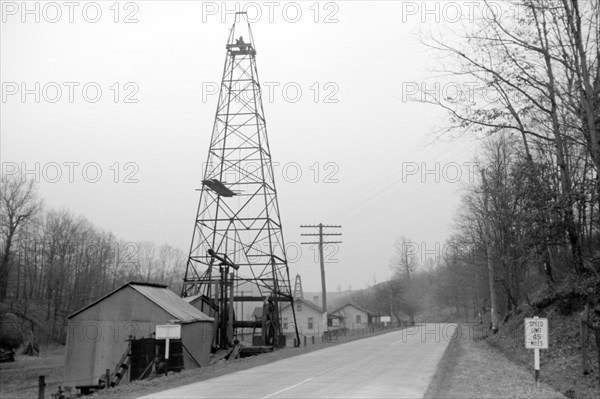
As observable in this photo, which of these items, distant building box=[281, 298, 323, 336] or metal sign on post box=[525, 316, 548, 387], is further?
distant building box=[281, 298, 323, 336]

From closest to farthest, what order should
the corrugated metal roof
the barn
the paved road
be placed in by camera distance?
the paved road, the barn, the corrugated metal roof

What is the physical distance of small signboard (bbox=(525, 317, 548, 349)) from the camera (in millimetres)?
15062

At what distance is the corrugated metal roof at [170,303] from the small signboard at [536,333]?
15.4 m

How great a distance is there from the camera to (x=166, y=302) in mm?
27250

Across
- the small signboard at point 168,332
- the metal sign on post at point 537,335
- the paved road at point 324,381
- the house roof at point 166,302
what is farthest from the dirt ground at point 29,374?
the metal sign on post at point 537,335

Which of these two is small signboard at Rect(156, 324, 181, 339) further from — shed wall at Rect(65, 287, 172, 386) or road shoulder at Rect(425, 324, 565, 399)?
road shoulder at Rect(425, 324, 565, 399)

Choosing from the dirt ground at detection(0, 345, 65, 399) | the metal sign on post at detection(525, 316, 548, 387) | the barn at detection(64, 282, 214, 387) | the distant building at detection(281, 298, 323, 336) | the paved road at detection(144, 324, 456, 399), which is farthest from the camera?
the distant building at detection(281, 298, 323, 336)

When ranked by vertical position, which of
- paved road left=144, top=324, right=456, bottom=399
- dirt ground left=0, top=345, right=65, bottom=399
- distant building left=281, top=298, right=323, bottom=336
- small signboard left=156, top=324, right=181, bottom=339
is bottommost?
dirt ground left=0, top=345, right=65, bottom=399

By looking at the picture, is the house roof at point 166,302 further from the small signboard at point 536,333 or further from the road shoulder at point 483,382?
the small signboard at point 536,333

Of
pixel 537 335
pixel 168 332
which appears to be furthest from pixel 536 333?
pixel 168 332

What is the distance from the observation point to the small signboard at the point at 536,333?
15062 millimetres

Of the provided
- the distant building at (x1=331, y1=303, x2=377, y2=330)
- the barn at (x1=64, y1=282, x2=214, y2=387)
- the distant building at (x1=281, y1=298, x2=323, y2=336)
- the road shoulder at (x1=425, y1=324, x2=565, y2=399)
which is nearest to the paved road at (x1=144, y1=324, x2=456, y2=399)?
the road shoulder at (x1=425, y1=324, x2=565, y2=399)

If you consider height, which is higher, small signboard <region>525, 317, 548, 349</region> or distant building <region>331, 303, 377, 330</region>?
small signboard <region>525, 317, 548, 349</region>

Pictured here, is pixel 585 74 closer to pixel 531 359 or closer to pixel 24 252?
pixel 531 359
